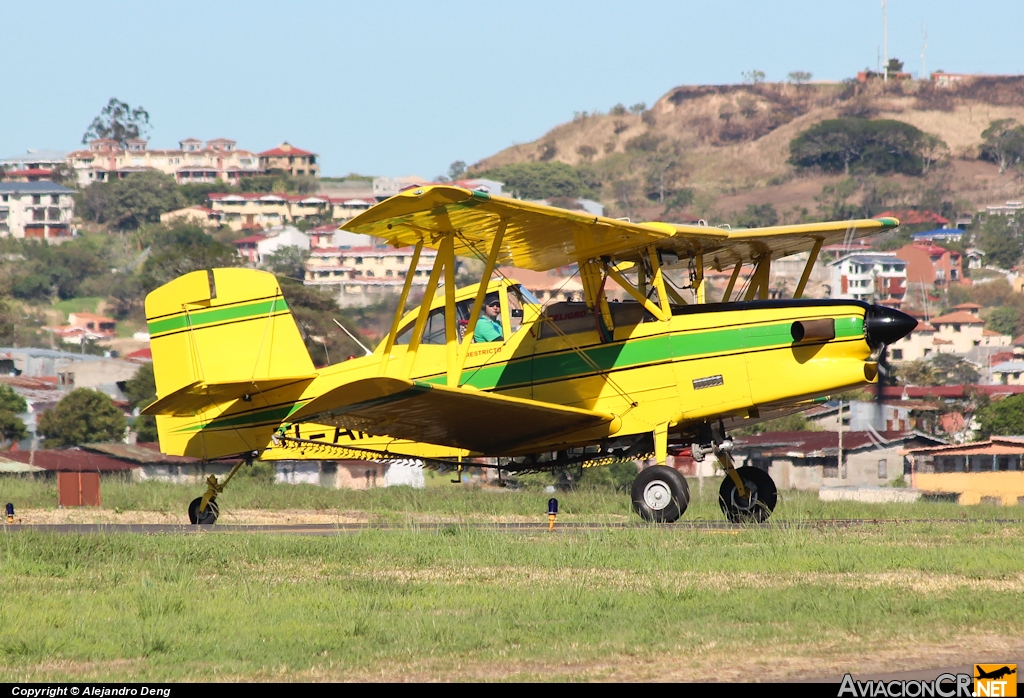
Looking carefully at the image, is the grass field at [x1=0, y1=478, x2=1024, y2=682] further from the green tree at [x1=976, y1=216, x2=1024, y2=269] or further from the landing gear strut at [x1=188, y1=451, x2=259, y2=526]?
the green tree at [x1=976, y1=216, x2=1024, y2=269]

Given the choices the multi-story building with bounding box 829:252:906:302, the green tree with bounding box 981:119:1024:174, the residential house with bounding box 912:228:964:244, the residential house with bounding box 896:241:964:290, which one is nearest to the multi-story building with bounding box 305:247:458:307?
the multi-story building with bounding box 829:252:906:302

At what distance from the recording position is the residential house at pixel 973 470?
3362 centimetres

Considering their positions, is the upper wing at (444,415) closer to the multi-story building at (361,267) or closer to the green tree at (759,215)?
the multi-story building at (361,267)

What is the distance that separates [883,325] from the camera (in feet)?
43.4

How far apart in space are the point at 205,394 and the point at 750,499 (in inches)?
254

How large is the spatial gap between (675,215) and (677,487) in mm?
170961

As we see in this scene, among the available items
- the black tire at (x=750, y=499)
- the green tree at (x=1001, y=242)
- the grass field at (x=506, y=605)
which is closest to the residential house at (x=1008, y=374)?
the green tree at (x=1001, y=242)

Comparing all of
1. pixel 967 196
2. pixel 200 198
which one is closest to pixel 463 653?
pixel 200 198

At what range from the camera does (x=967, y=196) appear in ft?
610

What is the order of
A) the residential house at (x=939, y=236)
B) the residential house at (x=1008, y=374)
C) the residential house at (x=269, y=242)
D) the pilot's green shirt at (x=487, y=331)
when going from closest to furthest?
the pilot's green shirt at (x=487, y=331), the residential house at (x=1008, y=374), the residential house at (x=269, y=242), the residential house at (x=939, y=236)

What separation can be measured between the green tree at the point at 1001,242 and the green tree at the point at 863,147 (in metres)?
37.3

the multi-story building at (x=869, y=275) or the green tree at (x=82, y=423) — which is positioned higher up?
the multi-story building at (x=869, y=275)

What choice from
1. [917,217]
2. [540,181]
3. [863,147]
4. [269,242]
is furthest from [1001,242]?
[269,242]

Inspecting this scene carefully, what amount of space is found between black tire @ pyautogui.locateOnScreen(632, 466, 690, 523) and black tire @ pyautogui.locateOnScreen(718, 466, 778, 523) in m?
1.03
